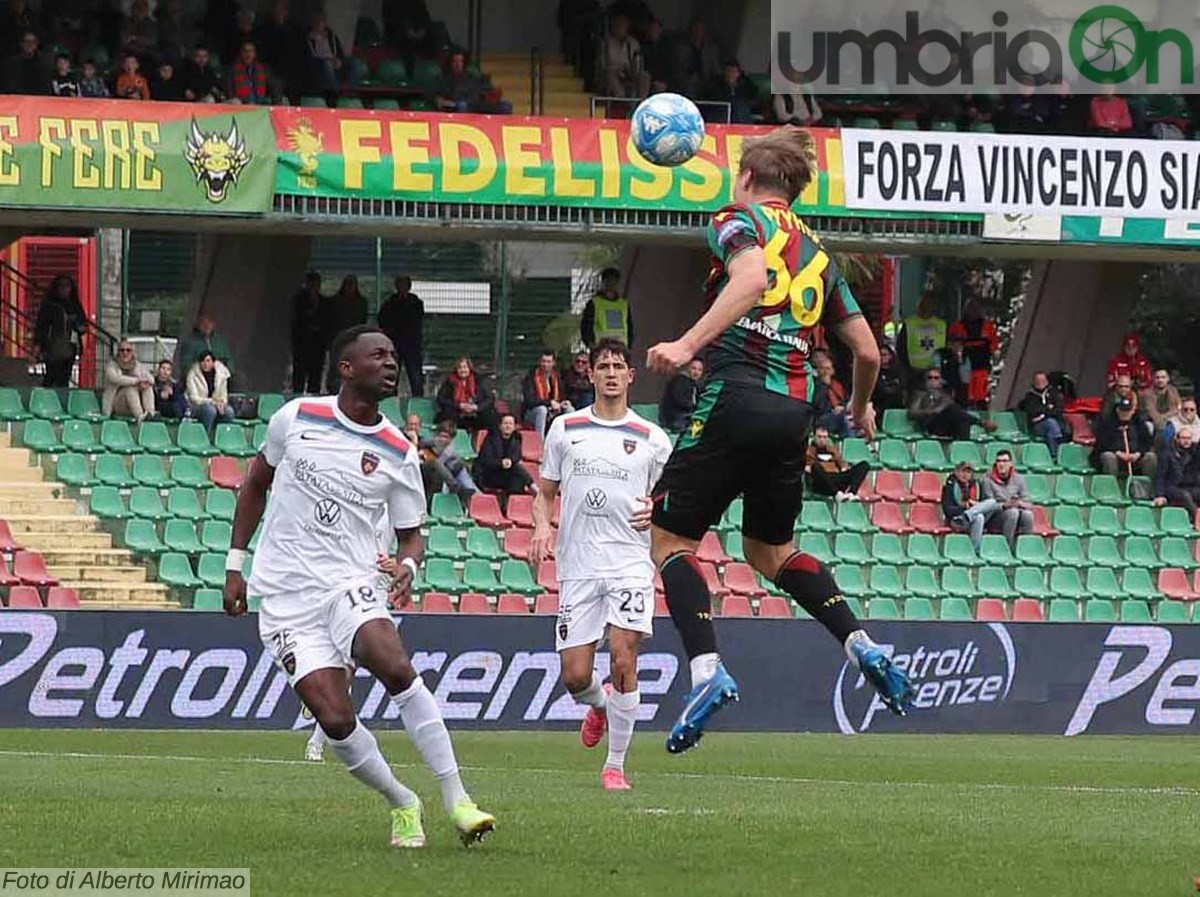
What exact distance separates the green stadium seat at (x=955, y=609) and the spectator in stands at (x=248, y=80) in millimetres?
8998

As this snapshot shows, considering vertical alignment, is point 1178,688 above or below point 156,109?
below

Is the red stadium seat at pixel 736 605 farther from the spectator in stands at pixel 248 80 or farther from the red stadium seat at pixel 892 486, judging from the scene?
the spectator in stands at pixel 248 80

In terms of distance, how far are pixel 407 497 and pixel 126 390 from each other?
16900 millimetres

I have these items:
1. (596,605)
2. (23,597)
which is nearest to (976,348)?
(23,597)

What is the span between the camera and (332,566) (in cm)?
874

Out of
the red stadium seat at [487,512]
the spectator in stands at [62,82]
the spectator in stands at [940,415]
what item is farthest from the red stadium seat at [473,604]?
the spectator in stands at [940,415]

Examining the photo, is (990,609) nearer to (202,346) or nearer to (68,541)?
(202,346)

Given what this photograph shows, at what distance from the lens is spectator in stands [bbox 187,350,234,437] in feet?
83.0

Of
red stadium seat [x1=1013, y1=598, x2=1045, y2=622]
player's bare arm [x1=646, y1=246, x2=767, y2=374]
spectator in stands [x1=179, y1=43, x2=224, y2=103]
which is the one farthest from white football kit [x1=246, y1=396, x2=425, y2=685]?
spectator in stands [x1=179, y1=43, x2=224, y2=103]

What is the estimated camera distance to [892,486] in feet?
89.0

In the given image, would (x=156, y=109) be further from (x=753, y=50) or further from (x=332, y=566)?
(x=332, y=566)

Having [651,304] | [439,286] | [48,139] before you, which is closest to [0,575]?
[48,139]

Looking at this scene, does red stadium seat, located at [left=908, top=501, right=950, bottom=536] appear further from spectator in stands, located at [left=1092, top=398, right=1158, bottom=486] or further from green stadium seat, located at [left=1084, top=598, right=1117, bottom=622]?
spectator in stands, located at [left=1092, top=398, right=1158, bottom=486]

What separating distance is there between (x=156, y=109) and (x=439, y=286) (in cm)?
617
